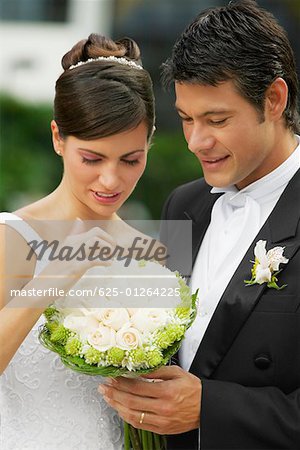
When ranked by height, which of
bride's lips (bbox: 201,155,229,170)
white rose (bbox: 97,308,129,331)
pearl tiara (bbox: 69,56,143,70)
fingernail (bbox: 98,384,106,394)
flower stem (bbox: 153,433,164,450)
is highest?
pearl tiara (bbox: 69,56,143,70)

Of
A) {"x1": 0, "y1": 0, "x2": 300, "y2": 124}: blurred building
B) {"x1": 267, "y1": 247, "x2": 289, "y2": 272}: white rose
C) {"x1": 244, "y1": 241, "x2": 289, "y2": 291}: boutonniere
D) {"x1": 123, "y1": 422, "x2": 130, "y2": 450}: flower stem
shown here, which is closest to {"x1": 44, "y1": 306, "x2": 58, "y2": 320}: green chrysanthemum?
{"x1": 123, "y1": 422, "x2": 130, "y2": 450}: flower stem

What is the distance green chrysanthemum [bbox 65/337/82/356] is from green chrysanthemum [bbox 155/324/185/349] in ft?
1.08

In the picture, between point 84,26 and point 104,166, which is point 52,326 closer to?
point 104,166

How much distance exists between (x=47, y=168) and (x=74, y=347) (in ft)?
41.1

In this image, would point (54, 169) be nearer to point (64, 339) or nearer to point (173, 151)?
point (173, 151)

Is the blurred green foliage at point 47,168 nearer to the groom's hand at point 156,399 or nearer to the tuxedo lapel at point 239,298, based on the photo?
the tuxedo lapel at point 239,298

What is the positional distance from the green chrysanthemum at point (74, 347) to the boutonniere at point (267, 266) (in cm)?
90

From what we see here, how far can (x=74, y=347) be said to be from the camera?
3.65 m

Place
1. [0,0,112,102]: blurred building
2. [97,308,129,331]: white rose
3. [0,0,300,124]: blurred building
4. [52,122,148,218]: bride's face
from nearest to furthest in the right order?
[97,308,129,331]: white rose → [52,122,148,218]: bride's face → [0,0,112,102]: blurred building → [0,0,300,124]: blurred building

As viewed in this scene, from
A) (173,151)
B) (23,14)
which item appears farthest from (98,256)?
(23,14)

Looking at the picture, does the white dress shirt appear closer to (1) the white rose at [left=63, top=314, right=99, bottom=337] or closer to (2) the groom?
(2) the groom

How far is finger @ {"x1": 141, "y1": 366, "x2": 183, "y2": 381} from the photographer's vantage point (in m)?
3.89

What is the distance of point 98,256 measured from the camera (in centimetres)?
388

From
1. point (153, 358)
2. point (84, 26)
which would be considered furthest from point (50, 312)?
point (84, 26)
